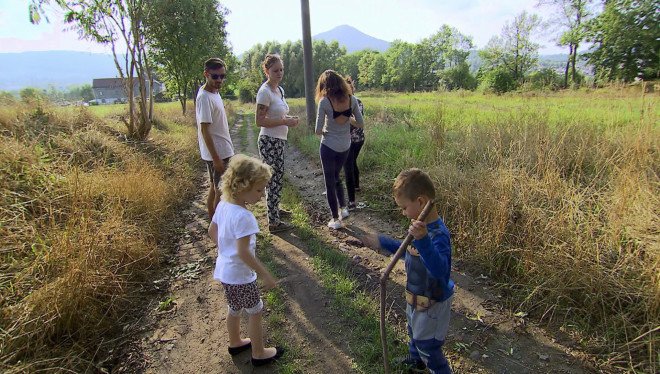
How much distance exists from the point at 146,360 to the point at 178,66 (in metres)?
18.1

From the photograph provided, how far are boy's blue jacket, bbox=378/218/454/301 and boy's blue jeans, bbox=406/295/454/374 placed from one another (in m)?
0.08

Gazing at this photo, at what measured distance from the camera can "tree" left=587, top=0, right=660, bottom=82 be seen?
2928 centimetres

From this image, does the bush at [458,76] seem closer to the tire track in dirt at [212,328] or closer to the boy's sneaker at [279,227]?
the boy's sneaker at [279,227]

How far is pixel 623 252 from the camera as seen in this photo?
278cm

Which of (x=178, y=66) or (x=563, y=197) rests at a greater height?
(x=178, y=66)

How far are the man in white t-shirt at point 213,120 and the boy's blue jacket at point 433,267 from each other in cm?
258

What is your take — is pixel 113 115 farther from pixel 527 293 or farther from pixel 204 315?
pixel 527 293

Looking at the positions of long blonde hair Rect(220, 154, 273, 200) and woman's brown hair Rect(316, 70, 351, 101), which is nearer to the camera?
long blonde hair Rect(220, 154, 273, 200)

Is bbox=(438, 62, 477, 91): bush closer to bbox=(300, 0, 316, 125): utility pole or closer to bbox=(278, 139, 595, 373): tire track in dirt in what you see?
bbox=(300, 0, 316, 125): utility pole

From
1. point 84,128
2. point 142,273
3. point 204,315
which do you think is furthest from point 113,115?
point 204,315

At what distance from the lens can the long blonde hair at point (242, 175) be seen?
2.13 metres

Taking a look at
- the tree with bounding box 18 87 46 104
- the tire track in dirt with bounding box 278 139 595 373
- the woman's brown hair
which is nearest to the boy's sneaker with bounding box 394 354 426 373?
the tire track in dirt with bounding box 278 139 595 373

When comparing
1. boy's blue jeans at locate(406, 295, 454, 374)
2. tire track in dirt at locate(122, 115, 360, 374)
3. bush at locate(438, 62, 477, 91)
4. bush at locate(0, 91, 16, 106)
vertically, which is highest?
bush at locate(438, 62, 477, 91)

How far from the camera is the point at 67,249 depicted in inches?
115
